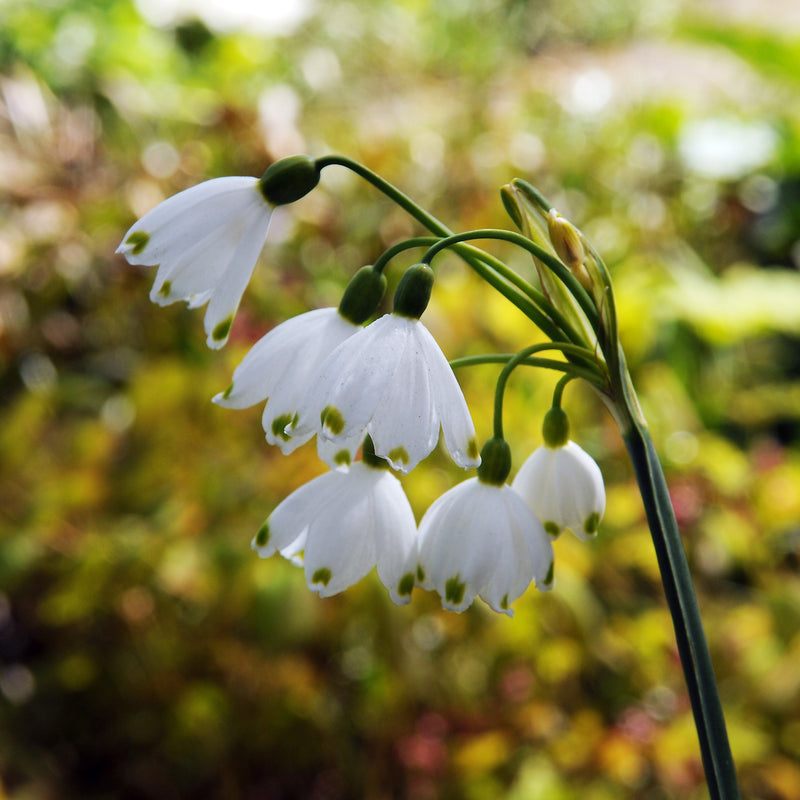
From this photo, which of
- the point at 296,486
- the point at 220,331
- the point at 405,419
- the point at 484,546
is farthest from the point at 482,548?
the point at 296,486

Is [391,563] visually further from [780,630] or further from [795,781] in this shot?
[780,630]

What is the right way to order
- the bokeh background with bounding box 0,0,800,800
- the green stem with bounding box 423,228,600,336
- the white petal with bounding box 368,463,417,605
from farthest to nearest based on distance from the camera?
the bokeh background with bounding box 0,0,800,800
the white petal with bounding box 368,463,417,605
the green stem with bounding box 423,228,600,336

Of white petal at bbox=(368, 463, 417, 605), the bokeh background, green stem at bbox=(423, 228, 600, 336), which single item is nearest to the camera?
green stem at bbox=(423, 228, 600, 336)

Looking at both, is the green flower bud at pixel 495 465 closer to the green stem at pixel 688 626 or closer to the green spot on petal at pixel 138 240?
the green stem at pixel 688 626

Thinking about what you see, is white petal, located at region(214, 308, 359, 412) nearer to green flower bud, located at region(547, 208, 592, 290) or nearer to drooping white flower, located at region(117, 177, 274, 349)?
Answer: drooping white flower, located at region(117, 177, 274, 349)

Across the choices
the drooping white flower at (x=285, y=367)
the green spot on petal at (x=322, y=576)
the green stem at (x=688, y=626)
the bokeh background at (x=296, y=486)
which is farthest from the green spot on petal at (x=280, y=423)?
the bokeh background at (x=296, y=486)

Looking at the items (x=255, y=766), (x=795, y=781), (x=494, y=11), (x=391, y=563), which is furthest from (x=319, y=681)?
(x=494, y=11)

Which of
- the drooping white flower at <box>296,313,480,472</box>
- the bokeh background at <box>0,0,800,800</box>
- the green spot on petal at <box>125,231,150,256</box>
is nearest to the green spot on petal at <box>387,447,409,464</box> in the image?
the drooping white flower at <box>296,313,480,472</box>
